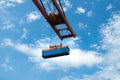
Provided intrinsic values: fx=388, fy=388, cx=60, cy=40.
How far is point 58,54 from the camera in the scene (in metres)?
38.6

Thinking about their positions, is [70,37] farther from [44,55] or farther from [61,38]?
[44,55]

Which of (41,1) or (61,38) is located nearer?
(41,1)

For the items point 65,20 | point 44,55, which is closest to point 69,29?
point 65,20

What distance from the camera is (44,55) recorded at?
127ft

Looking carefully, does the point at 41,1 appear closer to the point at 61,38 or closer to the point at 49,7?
the point at 49,7

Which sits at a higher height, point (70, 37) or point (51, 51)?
point (70, 37)

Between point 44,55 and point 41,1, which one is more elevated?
point 41,1

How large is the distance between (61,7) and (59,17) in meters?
1.07

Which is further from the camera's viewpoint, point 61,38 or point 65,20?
point 61,38

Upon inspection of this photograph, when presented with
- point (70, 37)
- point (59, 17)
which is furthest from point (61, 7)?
point (70, 37)

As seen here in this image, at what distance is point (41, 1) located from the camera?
3931cm

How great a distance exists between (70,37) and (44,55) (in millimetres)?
4774

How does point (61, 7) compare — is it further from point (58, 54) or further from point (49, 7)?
point (58, 54)

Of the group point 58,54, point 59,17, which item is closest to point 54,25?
point 59,17
